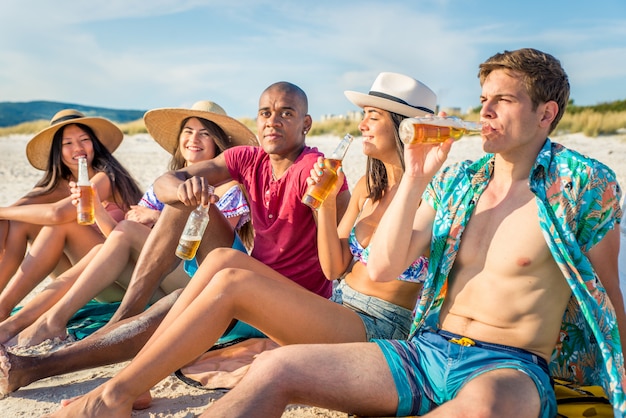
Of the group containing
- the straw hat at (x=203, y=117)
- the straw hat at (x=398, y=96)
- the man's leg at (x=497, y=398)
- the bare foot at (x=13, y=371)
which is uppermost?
the straw hat at (x=398, y=96)

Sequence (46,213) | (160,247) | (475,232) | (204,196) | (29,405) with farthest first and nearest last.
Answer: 1. (46,213)
2. (160,247)
3. (204,196)
4. (29,405)
5. (475,232)

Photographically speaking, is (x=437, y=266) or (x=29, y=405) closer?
(x=437, y=266)

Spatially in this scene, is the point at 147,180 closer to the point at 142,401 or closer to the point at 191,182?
the point at 191,182

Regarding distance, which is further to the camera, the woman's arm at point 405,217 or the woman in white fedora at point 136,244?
the woman in white fedora at point 136,244

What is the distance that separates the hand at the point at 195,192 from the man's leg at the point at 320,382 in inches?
56.3

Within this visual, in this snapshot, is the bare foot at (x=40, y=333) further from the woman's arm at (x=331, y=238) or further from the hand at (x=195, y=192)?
the woman's arm at (x=331, y=238)

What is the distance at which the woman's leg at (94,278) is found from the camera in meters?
4.63

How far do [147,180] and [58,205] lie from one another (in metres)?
10.2

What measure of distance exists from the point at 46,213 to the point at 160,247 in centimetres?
133

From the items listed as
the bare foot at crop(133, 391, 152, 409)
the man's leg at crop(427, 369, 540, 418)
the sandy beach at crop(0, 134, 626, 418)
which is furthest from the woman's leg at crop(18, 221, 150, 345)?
the man's leg at crop(427, 369, 540, 418)

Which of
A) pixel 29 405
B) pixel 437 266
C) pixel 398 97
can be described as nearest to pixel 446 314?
pixel 437 266

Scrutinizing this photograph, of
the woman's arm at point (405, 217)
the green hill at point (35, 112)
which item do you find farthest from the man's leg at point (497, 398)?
the green hill at point (35, 112)

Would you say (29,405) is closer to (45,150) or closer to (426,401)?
(426,401)

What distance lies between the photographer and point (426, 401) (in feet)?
9.56
